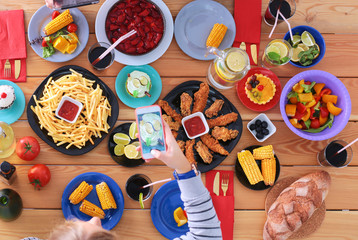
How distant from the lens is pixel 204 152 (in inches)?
97.7

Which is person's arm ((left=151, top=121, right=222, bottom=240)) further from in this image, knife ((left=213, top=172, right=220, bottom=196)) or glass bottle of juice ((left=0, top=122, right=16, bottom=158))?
glass bottle of juice ((left=0, top=122, right=16, bottom=158))

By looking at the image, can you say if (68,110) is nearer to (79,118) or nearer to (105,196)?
(79,118)

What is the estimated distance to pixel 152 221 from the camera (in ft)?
8.16

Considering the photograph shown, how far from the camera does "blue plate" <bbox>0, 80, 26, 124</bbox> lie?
2479 mm

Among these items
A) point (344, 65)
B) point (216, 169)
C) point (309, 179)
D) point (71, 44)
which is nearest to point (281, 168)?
point (309, 179)

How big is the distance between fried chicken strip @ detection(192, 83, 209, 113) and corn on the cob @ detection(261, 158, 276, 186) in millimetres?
671

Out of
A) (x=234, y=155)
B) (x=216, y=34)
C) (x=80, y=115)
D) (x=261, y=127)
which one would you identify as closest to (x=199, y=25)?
(x=216, y=34)

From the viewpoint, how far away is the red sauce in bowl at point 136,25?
2500 mm

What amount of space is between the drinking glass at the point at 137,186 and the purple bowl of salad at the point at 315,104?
120cm

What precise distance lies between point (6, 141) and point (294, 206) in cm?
228

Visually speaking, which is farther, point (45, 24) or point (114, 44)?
point (45, 24)

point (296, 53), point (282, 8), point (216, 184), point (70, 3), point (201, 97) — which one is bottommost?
point (216, 184)

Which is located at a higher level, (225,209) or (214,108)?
(214,108)

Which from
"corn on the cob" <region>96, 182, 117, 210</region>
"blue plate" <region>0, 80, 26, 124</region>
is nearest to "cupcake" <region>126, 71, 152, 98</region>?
"corn on the cob" <region>96, 182, 117, 210</region>
